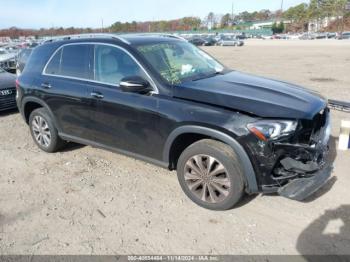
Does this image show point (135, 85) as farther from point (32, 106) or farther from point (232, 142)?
point (32, 106)

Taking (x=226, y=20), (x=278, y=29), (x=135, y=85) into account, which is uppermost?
(x=226, y=20)

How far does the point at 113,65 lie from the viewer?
14.4 feet

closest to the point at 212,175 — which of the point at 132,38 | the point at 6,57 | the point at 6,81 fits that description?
the point at 132,38

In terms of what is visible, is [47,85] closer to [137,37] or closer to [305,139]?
[137,37]

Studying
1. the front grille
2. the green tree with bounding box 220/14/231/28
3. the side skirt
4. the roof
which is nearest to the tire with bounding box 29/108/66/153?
the side skirt

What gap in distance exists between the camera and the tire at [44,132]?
535cm

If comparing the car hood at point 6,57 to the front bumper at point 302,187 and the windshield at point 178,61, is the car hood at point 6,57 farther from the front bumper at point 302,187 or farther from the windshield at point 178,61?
the front bumper at point 302,187

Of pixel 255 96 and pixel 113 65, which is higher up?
pixel 113 65

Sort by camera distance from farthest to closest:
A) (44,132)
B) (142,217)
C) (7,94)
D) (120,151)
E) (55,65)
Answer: (7,94) → (44,132) → (55,65) → (120,151) → (142,217)

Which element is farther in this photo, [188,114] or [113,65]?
[113,65]

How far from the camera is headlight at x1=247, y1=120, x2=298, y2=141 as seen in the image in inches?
129

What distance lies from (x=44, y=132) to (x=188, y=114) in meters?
2.95

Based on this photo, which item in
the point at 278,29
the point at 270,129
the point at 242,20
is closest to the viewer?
the point at 270,129

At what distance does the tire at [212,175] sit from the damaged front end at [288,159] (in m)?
0.24
